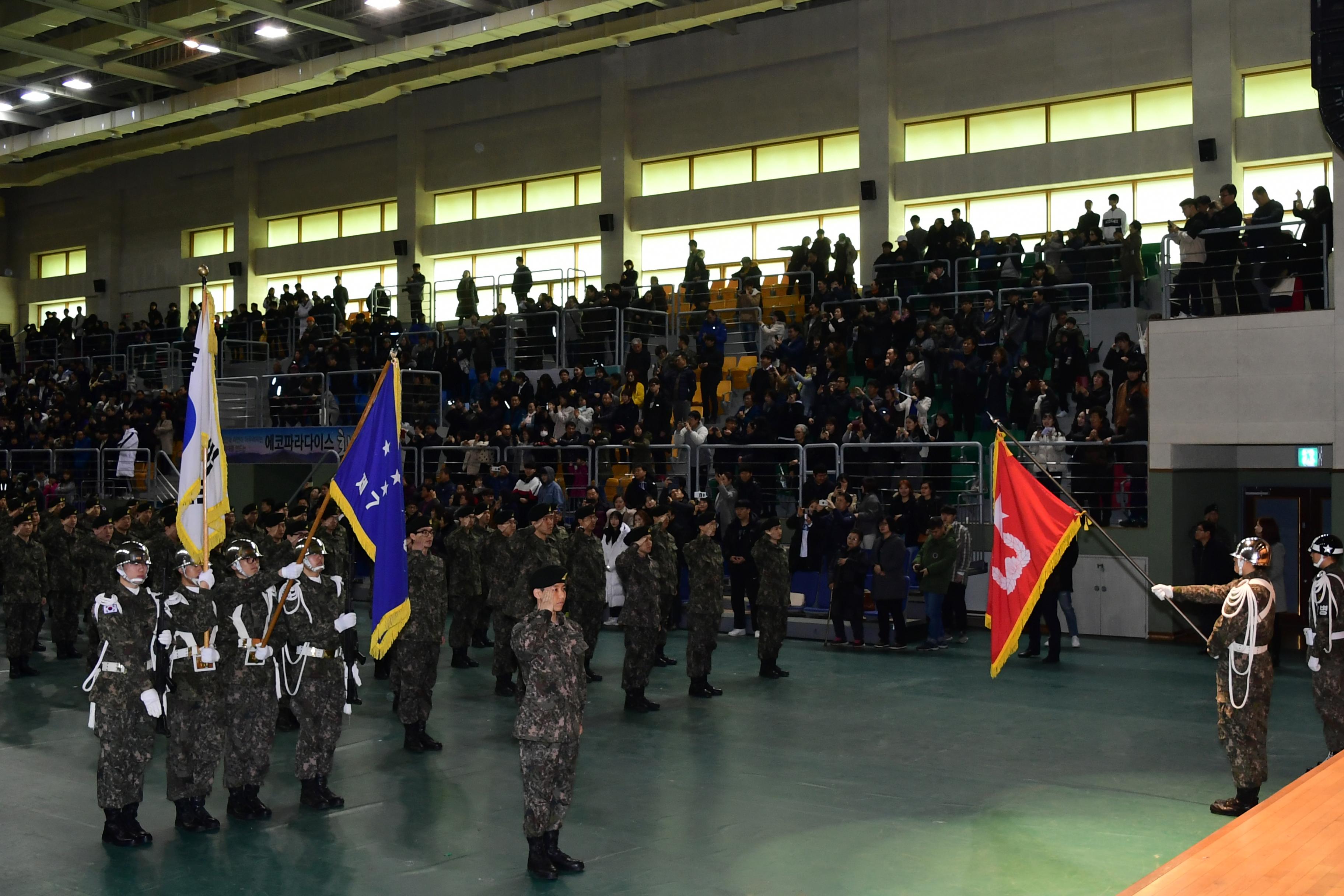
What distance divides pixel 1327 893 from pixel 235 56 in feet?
98.4

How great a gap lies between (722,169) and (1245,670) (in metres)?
22.3

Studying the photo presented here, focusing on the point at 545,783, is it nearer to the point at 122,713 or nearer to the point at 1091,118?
the point at 122,713

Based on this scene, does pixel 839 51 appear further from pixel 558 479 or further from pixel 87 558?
pixel 87 558

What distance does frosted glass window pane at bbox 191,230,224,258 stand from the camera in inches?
1548

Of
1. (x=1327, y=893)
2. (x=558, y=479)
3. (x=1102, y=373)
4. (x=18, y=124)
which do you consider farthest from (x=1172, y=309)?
(x=18, y=124)

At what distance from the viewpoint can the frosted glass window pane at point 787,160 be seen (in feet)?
95.2

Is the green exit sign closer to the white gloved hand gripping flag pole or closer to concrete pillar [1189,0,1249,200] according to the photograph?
concrete pillar [1189,0,1249,200]

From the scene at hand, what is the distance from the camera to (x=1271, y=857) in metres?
6.43

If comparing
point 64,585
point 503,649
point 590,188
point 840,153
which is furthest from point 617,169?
point 503,649

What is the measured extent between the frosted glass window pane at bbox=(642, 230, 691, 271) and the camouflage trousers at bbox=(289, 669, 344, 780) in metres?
22.3

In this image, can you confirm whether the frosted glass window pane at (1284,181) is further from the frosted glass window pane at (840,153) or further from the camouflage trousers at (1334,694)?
the camouflage trousers at (1334,694)

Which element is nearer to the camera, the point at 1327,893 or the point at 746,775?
the point at 1327,893

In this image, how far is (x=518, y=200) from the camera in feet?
110

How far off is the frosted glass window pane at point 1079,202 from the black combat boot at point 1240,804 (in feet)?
56.1
